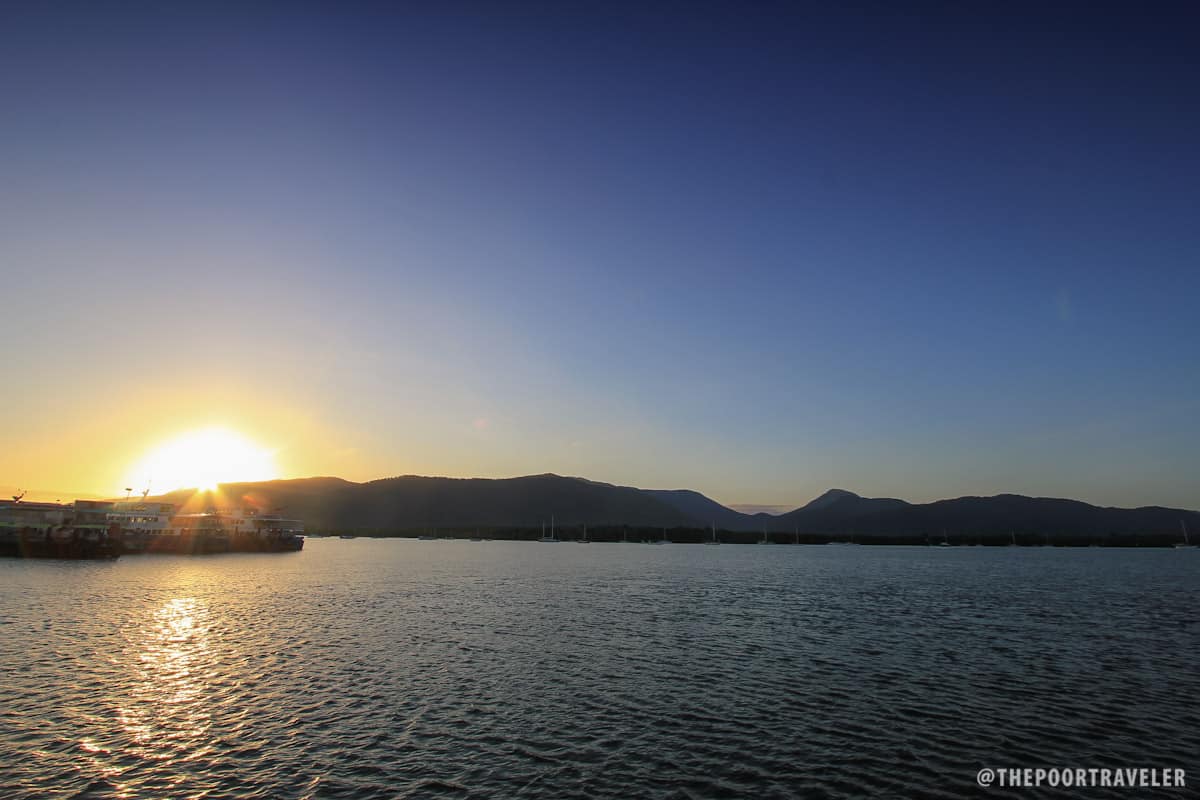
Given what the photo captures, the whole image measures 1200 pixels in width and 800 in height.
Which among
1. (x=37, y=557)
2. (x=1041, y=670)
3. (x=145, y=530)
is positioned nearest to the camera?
(x=1041, y=670)

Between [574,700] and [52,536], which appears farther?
[52,536]

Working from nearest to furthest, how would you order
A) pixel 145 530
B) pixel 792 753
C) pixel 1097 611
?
pixel 792 753
pixel 1097 611
pixel 145 530

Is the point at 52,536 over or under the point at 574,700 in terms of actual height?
over

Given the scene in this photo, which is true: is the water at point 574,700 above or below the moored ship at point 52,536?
below

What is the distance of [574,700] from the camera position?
120 ft

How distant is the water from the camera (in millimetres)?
25375

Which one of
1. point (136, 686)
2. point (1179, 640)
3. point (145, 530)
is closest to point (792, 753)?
point (136, 686)

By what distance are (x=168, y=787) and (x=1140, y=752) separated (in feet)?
142

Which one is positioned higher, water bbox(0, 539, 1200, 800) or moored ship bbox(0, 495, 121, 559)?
moored ship bbox(0, 495, 121, 559)

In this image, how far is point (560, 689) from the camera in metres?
38.9

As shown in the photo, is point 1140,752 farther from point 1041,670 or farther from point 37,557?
point 37,557

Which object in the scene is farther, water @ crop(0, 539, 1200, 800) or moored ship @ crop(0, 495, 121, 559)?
moored ship @ crop(0, 495, 121, 559)

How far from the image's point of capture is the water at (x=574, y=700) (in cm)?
2538

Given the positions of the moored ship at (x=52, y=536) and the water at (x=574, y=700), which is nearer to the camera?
the water at (x=574, y=700)
